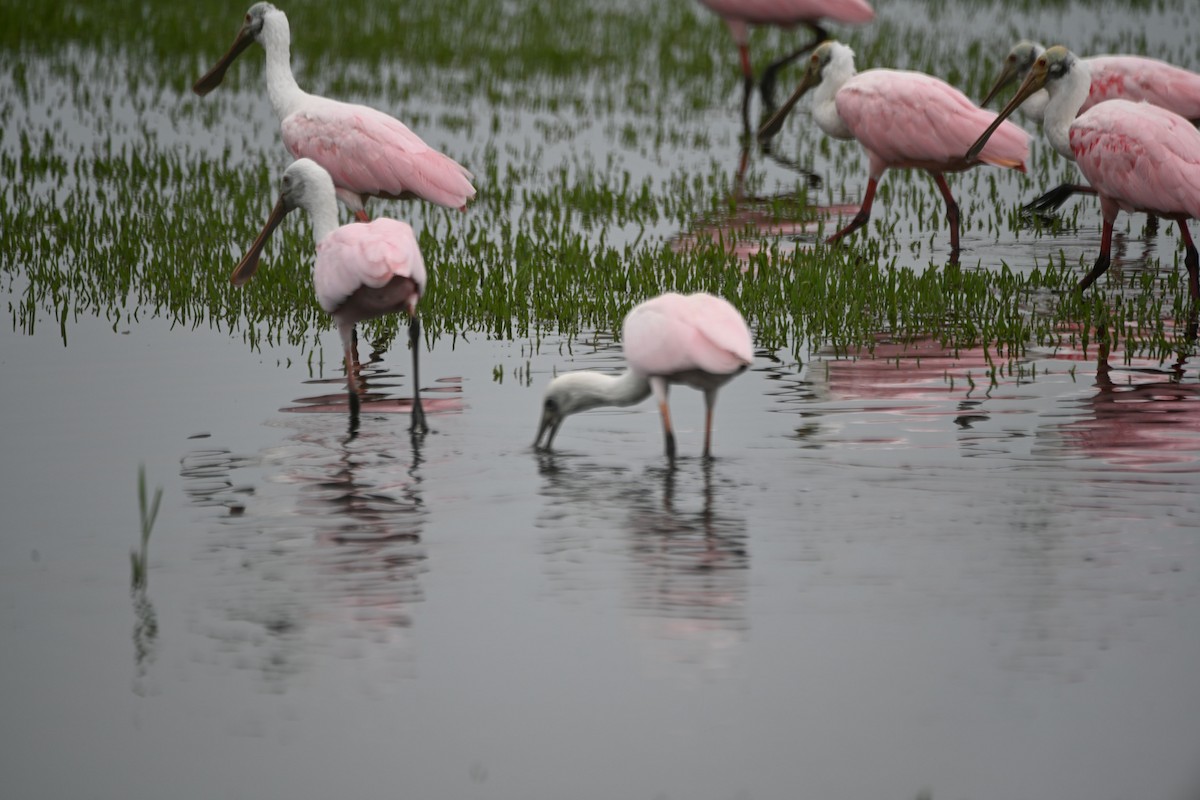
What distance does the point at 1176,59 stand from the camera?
914 inches

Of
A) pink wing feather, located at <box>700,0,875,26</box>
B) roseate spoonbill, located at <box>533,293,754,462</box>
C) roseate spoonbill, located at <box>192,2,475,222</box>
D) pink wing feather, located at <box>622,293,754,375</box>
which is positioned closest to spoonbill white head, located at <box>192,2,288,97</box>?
roseate spoonbill, located at <box>192,2,475,222</box>

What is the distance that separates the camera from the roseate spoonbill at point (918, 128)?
12109mm

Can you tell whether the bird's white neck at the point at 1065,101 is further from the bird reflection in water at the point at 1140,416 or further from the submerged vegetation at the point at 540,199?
the bird reflection in water at the point at 1140,416

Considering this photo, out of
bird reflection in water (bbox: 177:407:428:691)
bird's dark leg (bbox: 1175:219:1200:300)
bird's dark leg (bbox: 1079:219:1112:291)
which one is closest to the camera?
bird reflection in water (bbox: 177:407:428:691)

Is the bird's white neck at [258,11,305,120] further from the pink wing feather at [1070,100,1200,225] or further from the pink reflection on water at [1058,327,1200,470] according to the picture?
the pink reflection on water at [1058,327,1200,470]

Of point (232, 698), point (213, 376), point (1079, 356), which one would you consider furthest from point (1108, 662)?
point (213, 376)

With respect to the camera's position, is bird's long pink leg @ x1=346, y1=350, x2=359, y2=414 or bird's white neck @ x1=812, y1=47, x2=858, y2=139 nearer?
bird's long pink leg @ x1=346, y1=350, x2=359, y2=414

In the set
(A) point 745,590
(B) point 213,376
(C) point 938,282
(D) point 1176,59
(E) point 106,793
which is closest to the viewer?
(E) point 106,793

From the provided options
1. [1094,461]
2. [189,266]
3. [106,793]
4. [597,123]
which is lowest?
[106,793]

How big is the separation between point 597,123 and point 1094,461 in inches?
516

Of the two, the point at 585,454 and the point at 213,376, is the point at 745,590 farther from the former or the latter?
the point at 213,376

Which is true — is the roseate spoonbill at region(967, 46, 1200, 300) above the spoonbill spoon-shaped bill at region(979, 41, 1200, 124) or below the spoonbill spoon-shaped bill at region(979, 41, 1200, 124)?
below

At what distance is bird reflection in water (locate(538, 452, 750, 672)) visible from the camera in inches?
218


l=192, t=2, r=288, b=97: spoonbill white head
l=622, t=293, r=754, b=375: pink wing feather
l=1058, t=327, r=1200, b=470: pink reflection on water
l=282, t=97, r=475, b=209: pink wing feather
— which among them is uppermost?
l=192, t=2, r=288, b=97: spoonbill white head
